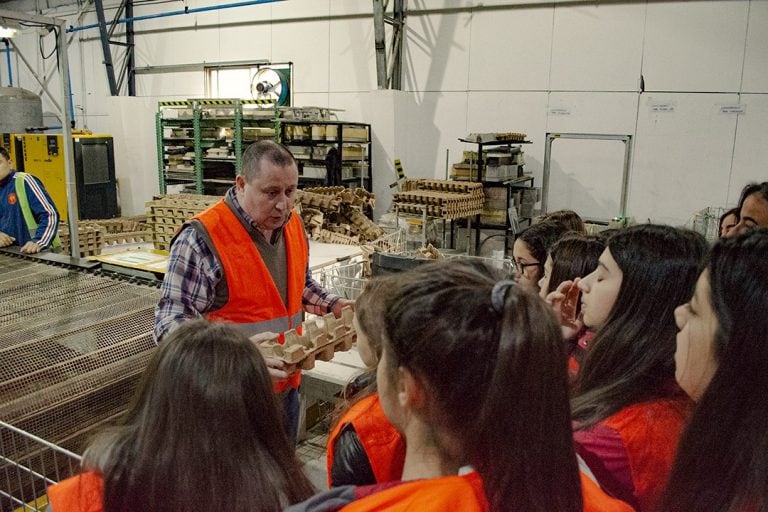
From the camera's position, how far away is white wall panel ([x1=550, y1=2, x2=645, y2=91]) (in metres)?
8.26

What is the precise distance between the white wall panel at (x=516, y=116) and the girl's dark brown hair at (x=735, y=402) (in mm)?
8208

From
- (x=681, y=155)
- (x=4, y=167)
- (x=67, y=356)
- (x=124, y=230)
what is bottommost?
(x=124, y=230)

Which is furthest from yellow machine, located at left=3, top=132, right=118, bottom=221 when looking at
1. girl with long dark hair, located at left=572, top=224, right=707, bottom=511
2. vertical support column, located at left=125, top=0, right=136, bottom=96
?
girl with long dark hair, located at left=572, top=224, right=707, bottom=511

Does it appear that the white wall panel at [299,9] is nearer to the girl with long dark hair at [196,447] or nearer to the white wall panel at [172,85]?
the white wall panel at [172,85]

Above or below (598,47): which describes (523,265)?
below

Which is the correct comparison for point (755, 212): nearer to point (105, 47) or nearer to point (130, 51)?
point (105, 47)

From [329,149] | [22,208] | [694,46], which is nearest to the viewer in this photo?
[22,208]

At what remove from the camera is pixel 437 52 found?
9.62 metres

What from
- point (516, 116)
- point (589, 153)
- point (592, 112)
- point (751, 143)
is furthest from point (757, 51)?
point (516, 116)

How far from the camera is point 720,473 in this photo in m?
1.20

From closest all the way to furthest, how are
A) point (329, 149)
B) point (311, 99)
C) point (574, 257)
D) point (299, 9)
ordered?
point (574, 257) < point (329, 149) < point (299, 9) < point (311, 99)

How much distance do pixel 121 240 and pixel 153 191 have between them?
586 cm

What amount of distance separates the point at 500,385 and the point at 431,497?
0.21 meters

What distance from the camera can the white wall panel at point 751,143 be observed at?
7.71 metres
